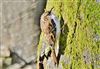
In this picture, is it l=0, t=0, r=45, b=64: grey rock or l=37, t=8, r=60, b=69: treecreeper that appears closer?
l=37, t=8, r=60, b=69: treecreeper

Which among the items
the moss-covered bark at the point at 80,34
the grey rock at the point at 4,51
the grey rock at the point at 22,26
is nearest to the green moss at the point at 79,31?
the moss-covered bark at the point at 80,34

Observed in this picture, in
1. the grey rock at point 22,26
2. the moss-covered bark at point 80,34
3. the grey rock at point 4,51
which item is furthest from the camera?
the grey rock at point 4,51

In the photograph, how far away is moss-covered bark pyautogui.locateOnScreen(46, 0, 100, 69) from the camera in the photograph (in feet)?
4.85

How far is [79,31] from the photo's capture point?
5.16ft

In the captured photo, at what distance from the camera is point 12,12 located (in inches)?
236

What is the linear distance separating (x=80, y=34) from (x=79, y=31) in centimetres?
2

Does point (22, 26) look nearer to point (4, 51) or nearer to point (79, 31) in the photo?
point (4, 51)

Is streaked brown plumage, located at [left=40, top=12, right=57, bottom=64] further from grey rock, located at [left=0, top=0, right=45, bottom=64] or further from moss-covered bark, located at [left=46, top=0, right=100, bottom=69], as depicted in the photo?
grey rock, located at [left=0, top=0, right=45, bottom=64]

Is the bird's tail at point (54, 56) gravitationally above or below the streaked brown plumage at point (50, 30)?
below

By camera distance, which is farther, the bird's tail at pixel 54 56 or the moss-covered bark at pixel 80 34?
the bird's tail at pixel 54 56

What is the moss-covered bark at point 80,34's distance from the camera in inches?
58.2

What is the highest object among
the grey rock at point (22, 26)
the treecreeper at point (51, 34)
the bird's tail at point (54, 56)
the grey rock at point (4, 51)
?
the treecreeper at point (51, 34)

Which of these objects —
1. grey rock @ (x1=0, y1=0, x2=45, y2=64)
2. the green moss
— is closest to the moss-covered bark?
the green moss

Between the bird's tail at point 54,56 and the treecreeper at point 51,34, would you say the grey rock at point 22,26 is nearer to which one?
the treecreeper at point 51,34
